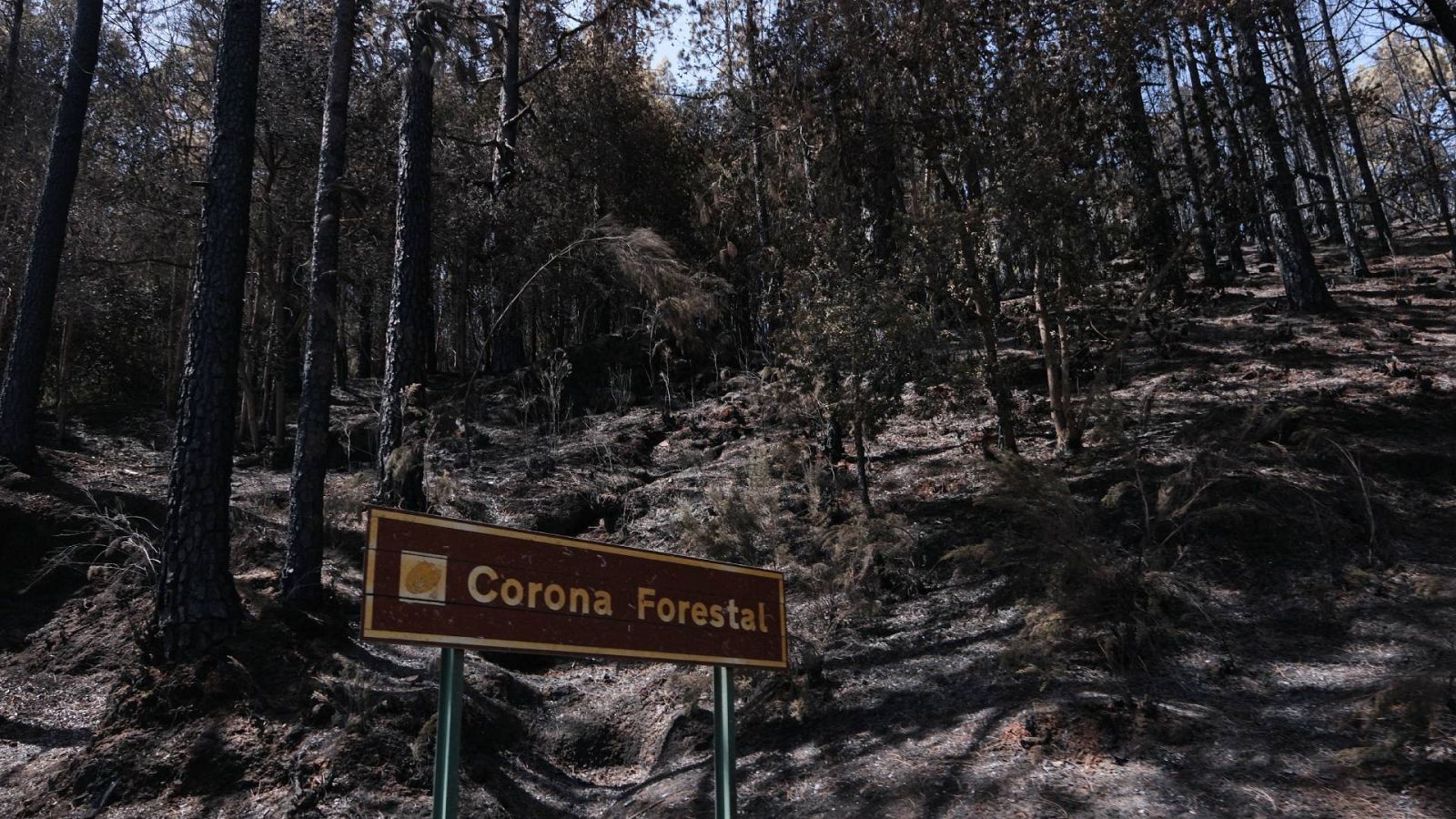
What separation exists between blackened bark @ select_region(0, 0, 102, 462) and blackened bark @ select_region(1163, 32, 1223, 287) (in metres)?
14.8

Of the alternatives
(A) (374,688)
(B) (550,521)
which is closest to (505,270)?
(B) (550,521)

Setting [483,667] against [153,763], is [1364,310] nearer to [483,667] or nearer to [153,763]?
[483,667]

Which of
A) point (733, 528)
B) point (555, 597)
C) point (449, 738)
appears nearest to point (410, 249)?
point (733, 528)

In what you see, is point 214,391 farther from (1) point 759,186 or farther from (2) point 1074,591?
(1) point 759,186

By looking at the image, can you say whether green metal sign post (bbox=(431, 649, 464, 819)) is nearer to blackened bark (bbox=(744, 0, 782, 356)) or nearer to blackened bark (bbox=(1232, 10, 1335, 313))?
blackened bark (bbox=(744, 0, 782, 356))

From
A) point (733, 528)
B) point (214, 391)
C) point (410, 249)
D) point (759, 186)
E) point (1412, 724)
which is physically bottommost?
point (1412, 724)

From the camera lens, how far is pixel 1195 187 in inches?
517

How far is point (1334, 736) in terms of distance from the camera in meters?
5.75

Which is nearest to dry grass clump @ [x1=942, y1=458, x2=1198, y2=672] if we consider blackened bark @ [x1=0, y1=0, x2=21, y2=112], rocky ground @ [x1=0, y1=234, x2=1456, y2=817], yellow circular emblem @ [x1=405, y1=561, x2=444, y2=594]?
rocky ground @ [x1=0, y1=234, x2=1456, y2=817]

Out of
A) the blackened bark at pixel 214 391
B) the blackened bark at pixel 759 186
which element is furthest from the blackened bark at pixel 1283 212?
the blackened bark at pixel 214 391

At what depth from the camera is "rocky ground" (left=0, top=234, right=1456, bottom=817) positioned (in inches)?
→ 239

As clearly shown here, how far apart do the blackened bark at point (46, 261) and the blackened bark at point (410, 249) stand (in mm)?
5064

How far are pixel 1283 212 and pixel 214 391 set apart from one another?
14.7 m

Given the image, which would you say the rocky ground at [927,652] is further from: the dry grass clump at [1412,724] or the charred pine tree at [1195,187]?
the charred pine tree at [1195,187]
